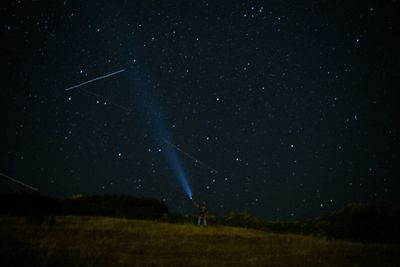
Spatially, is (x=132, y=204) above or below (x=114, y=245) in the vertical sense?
above

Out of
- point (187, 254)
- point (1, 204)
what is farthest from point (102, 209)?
point (187, 254)

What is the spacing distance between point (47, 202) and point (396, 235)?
21.5 meters

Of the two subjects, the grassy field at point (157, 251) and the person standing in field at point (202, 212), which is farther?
the person standing in field at point (202, 212)

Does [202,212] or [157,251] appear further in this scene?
[202,212]

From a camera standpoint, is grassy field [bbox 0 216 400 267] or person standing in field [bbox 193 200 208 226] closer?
grassy field [bbox 0 216 400 267]

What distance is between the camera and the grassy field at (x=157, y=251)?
9680mm

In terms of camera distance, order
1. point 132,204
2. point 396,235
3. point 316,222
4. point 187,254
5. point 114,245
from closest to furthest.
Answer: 1. point 187,254
2. point 114,245
3. point 396,235
4. point 316,222
5. point 132,204

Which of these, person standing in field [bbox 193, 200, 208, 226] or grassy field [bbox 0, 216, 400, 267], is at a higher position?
person standing in field [bbox 193, 200, 208, 226]

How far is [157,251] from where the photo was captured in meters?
11.6

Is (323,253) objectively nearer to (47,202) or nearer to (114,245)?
(114,245)

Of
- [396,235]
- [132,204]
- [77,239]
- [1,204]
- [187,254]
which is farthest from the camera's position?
[132,204]

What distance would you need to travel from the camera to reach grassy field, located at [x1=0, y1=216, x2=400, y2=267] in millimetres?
9680

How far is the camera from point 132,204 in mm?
33281

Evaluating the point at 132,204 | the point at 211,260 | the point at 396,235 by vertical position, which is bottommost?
the point at 211,260
